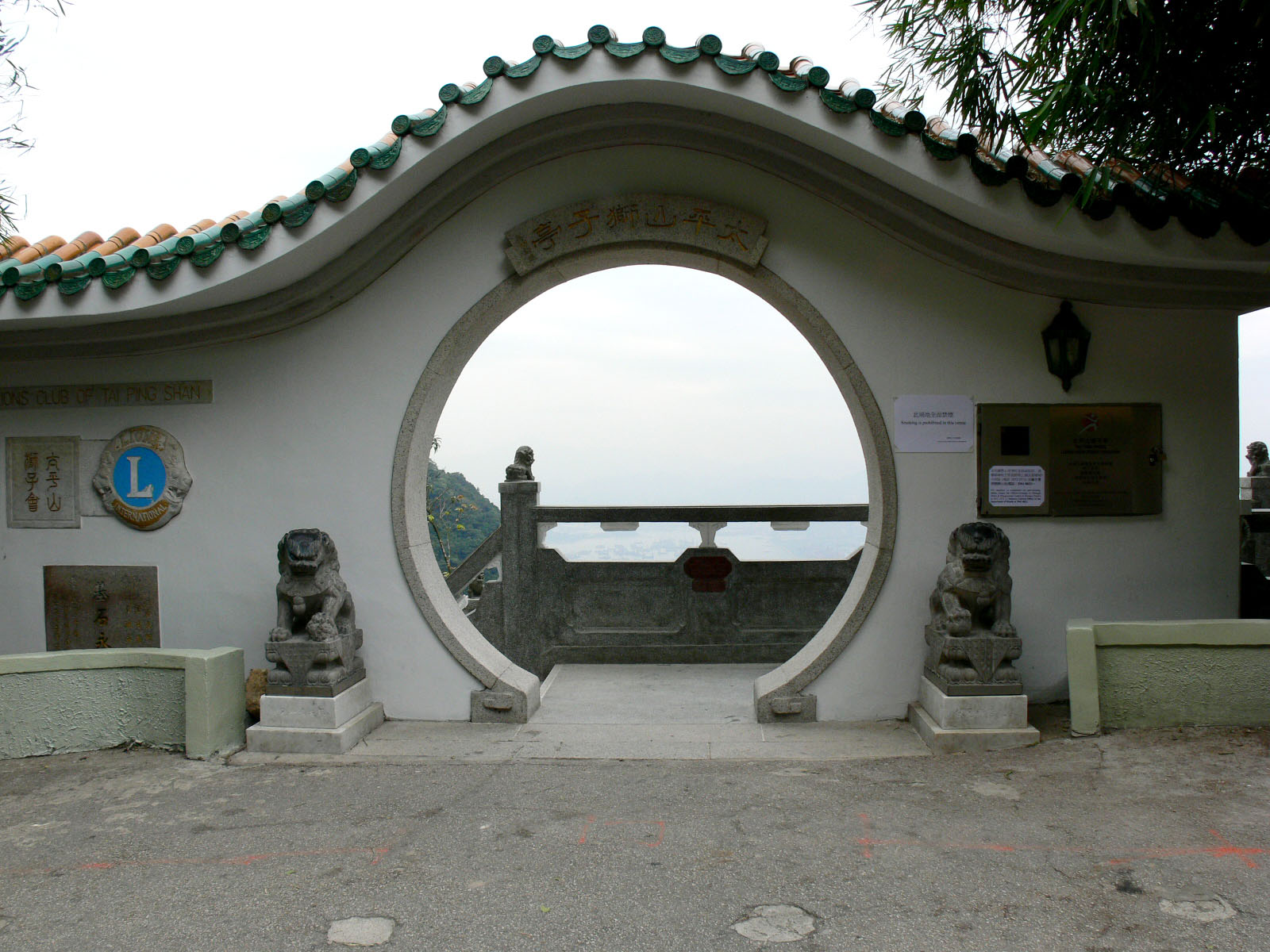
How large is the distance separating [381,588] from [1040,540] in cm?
438

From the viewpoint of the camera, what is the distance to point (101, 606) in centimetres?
606

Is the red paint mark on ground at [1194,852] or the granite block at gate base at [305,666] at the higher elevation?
the granite block at gate base at [305,666]

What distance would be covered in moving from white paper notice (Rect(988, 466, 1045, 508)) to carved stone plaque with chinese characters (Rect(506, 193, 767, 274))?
2111mm

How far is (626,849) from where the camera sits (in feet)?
12.5

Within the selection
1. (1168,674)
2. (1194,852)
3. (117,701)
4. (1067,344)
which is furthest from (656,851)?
(1067,344)

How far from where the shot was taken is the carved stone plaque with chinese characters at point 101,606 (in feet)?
19.7

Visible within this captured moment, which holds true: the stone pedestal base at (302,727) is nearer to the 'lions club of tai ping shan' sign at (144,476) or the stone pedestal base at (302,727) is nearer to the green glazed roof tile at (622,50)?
the 'lions club of tai ping shan' sign at (144,476)

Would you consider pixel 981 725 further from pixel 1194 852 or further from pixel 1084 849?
pixel 1194 852

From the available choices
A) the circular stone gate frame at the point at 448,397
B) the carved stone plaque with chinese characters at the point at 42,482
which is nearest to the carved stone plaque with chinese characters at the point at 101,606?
the carved stone plaque with chinese characters at the point at 42,482

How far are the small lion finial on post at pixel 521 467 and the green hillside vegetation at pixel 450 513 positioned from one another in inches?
16.4

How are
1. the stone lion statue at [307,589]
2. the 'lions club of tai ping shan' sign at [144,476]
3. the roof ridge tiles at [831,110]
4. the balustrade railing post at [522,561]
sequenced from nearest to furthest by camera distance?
the roof ridge tiles at [831,110]
the stone lion statue at [307,589]
the 'lions club of tai ping shan' sign at [144,476]
the balustrade railing post at [522,561]

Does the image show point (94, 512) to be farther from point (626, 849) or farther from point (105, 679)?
point (626, 849)

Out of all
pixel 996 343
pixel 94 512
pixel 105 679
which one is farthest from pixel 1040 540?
pixel 94 512

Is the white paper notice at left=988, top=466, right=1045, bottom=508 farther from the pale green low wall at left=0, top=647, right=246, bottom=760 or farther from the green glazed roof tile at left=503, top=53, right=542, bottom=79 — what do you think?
the pale green low wall at left=0, top=647, right=246, bottom=760
